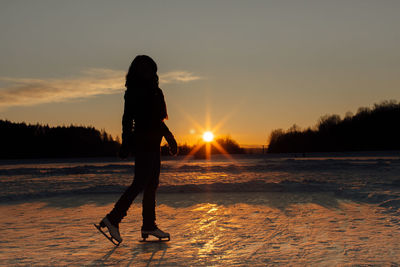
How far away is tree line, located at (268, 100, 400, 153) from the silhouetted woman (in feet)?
152

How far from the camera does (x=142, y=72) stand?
14.9 feet

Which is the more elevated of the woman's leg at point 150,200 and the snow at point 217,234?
the woman's leg at point 150,200

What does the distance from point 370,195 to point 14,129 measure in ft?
189

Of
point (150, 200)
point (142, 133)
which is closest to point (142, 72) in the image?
point (142, 133)

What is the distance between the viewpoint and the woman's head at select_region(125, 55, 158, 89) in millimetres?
4531

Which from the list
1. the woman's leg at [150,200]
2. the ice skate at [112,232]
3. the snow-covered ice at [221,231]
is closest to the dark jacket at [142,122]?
the woman's leg at [150,200]

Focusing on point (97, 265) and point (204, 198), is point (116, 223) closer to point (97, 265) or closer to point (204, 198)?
point (97, 265)

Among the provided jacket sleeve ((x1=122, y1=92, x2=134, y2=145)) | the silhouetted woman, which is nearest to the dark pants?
the silhouetted woman

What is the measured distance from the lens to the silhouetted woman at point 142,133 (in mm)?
4453

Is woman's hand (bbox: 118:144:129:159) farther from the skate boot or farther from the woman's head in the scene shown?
the skate boot

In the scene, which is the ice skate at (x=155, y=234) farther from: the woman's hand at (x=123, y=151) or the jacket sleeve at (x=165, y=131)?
the jacket sleeve at (x=165, y=131)

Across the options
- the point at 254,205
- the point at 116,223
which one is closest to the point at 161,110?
the point at 116,223

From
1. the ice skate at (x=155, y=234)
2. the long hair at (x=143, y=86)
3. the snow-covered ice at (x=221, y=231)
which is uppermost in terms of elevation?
the long hair at (x=143, y=86)

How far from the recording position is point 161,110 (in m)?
4.59
